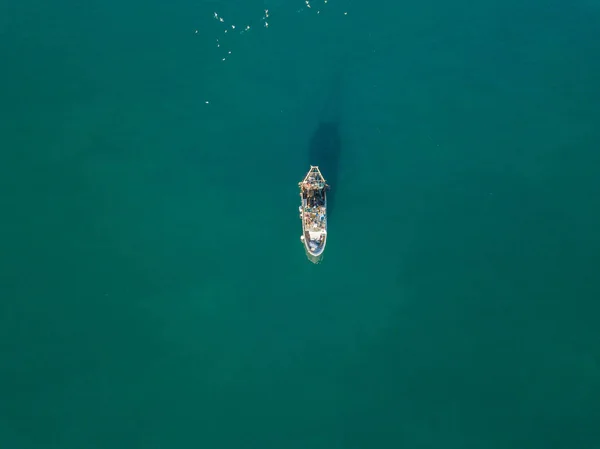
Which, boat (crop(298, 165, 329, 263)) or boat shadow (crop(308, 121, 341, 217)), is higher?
boat shadow (crop(308, 121, 341, 217))

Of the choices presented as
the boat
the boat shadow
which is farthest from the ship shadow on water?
the boat

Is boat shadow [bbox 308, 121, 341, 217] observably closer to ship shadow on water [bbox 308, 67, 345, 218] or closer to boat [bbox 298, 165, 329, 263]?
ship shadow on water [bbox 308, 67, 345, 218]

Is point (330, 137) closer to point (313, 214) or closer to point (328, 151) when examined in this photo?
point (328, 151)

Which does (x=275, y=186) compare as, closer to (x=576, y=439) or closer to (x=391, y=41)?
(x=391, y=41)

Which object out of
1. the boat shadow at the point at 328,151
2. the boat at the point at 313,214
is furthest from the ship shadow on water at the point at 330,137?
the boat at the point at 313,214

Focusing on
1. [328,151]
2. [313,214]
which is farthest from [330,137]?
[313,214]
